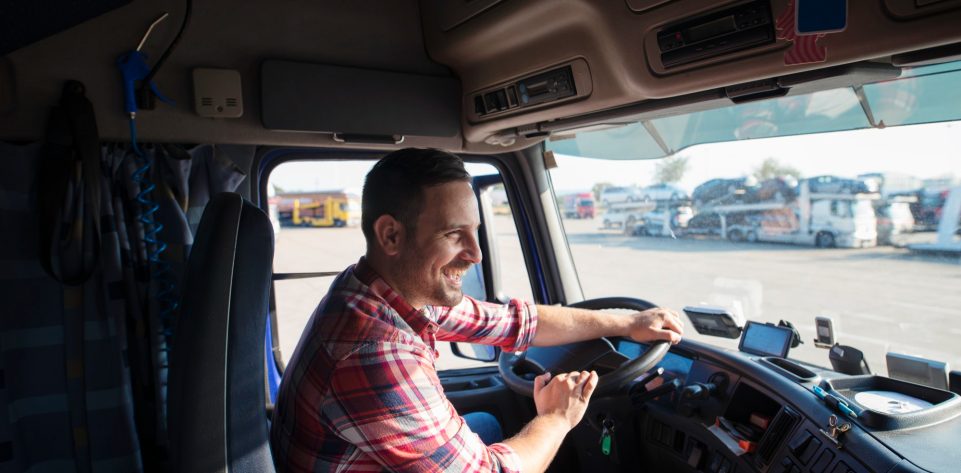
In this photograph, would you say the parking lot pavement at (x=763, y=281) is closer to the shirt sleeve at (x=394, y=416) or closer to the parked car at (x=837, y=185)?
the parked car at (x=837, y=185)

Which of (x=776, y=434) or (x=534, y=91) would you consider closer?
(x=776, y=434)

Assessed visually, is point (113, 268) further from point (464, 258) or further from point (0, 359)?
point (464, 258)

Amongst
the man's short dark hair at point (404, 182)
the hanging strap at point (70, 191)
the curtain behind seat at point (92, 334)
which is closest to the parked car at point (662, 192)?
the man's short dark hair at point (404, 182)

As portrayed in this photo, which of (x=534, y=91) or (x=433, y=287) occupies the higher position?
(x=534, y=91)

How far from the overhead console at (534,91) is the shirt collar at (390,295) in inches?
44.9

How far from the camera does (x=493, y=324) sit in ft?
6.65

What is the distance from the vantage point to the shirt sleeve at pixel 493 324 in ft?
6.46

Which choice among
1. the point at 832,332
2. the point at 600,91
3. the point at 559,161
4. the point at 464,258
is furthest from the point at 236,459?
the point at 559,161

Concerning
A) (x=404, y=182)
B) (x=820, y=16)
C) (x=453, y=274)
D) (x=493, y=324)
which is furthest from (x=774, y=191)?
(x=404, y=182)

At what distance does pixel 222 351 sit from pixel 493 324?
1.02 m

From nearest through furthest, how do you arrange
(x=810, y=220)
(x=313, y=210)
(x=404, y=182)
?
(x=404, y=182) → (x=810, y=220) → (x=313, y=210)

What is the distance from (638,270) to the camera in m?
2.71

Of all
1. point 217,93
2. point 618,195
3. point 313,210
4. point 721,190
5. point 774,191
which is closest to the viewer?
point 774,191

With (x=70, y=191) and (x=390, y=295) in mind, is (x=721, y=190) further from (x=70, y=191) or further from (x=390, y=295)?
(x=70, y=191)
